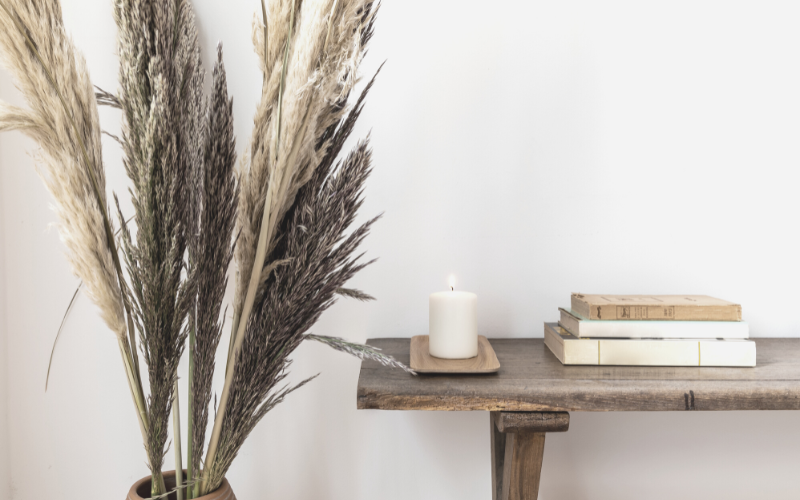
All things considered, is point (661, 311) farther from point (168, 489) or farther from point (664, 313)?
point (168, 489)

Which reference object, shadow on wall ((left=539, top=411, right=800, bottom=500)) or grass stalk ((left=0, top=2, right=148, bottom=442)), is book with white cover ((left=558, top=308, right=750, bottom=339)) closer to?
shadow on wall ((left=539, top=411, right=800, bottom=500))

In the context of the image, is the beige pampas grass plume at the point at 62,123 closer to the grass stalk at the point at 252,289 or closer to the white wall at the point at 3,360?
the grass stalk at the point at 252,289

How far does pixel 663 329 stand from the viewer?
0.74 meters

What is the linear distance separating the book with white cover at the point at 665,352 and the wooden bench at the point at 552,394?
0.01 meters

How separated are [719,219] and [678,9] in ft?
1.27

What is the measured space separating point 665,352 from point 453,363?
0.31 metres

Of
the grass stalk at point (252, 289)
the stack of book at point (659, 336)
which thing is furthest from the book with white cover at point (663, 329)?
the grass stalk at point (252, 289)

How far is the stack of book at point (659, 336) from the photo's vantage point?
2.40 feet

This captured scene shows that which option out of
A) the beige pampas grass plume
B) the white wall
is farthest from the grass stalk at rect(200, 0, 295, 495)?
the white wall

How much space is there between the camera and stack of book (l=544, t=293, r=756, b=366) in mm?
731

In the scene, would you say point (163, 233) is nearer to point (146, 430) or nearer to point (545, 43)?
point (146, 430)

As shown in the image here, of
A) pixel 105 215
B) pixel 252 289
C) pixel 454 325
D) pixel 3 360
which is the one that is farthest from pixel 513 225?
pixel 3 360

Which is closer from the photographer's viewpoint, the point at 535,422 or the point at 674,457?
the point at 535,422

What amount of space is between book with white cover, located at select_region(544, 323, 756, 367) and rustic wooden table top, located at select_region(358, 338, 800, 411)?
30 millimetres
